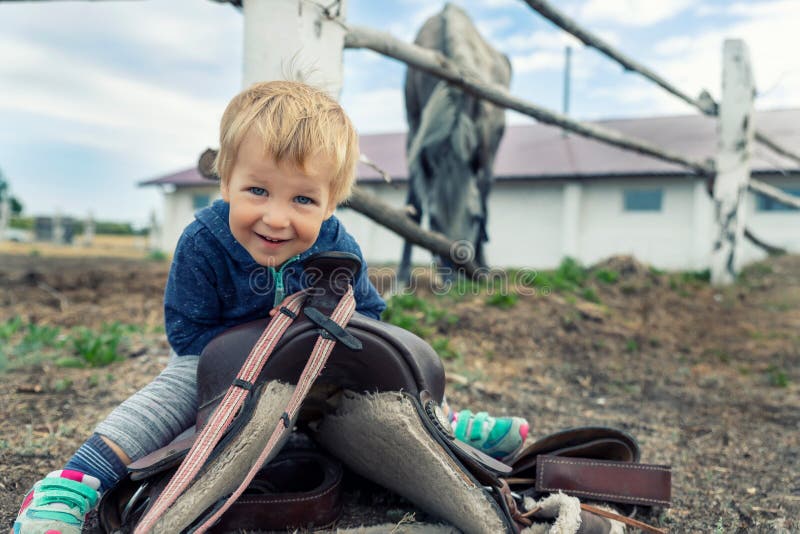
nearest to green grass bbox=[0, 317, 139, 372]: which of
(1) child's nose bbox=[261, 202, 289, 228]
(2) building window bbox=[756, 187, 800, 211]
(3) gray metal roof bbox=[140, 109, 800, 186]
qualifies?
(1) child's nose bbox=[261, 202, 289, 228]

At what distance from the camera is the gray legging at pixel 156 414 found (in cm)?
124

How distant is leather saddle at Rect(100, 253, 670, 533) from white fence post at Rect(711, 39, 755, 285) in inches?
250

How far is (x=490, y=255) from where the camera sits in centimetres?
1406

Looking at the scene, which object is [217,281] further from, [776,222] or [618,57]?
[776,222]

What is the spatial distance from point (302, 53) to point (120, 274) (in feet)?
14.7

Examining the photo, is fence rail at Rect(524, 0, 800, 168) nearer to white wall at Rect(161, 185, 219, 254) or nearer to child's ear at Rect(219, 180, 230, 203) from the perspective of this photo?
child's ear at Rect(219, 180, 230, 203)

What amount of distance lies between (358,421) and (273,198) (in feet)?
1.56

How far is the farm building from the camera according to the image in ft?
39.7

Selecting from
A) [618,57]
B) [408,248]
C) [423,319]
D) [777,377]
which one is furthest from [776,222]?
[423,319]

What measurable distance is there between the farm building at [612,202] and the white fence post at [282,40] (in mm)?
10248

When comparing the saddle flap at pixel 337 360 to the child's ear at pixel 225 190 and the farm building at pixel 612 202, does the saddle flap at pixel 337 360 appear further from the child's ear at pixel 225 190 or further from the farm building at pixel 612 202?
the farm building at pixel 612 202

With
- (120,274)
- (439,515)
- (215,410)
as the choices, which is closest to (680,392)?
(439,515)

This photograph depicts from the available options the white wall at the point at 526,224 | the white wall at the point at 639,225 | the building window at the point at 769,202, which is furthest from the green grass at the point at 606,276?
the building window at the point at 769,202

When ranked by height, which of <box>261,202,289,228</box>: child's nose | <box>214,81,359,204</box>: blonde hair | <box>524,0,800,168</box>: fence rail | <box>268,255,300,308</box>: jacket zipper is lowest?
<box>268,255,300,308</box>: jacket zipper
